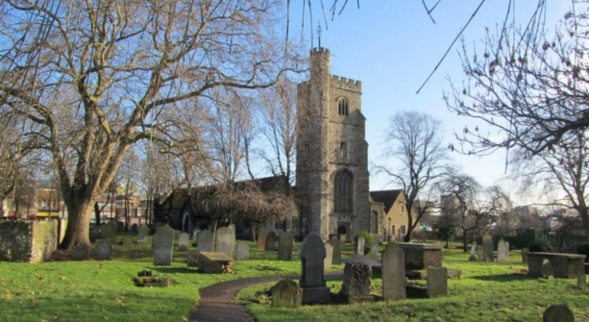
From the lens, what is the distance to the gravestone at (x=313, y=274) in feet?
38.7

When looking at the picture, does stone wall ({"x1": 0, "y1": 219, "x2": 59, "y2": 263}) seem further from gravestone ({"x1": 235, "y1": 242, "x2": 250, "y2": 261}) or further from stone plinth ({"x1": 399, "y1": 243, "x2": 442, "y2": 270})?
stone plinth ({"x1": 399, "y1": 243, "x2": 442, "y2": 270})

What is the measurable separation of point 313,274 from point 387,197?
198 ft

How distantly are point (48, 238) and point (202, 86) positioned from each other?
7803 millimetres

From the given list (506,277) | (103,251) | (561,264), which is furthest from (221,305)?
(561,264)

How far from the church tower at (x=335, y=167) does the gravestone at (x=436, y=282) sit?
1335 inches

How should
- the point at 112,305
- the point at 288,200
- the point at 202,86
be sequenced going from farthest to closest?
the point at 288,200, the point at 202,86, the point at 112,305

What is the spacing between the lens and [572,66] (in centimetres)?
666

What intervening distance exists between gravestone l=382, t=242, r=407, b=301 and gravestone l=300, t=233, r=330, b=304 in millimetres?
1414

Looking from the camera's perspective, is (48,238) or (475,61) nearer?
(475,61)

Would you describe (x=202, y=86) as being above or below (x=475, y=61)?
above

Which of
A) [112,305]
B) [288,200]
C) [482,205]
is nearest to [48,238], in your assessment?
[112,305]

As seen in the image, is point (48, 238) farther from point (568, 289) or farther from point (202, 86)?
point (568, 289)

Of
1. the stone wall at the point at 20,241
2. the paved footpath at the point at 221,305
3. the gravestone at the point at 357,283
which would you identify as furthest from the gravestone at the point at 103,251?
the gravestone at the point at 357,283

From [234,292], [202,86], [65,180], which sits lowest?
[234,292]
